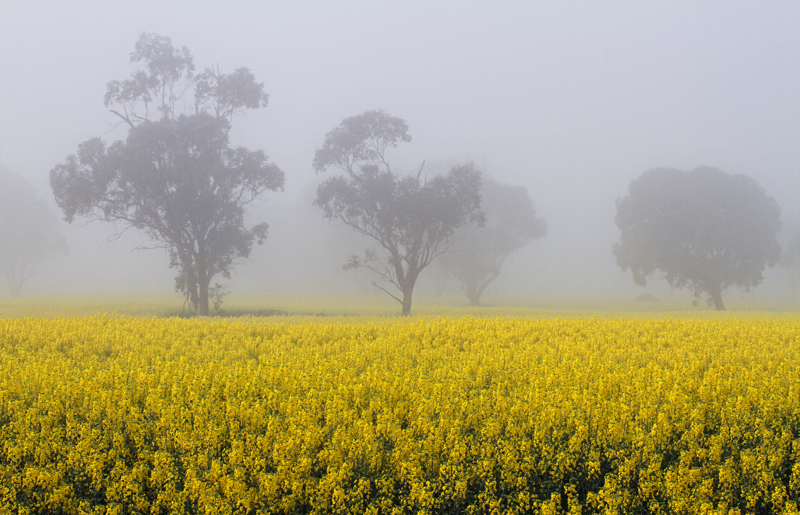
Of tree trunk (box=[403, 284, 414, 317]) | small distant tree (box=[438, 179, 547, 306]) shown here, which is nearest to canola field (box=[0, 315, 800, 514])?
tree trunk (box=[403, 284, 414, 317])

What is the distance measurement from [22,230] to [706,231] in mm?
63022

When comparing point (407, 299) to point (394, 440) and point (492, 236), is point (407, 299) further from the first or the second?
point (394, 440)

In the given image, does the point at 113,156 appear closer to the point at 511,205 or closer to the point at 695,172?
the point at 511,205

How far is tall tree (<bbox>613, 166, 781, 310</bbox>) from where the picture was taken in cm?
3975

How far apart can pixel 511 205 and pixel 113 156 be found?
113 ft

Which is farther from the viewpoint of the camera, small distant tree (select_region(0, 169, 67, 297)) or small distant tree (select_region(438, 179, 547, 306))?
small distant tree (select_region(0, 169, 67, 297))

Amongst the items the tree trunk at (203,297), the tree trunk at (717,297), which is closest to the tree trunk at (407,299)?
the tree trunk at (203,297)

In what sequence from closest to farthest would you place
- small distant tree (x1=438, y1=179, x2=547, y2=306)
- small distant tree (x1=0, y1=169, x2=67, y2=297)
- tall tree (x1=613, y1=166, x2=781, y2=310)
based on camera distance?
tall tree (x1=613, y1=166, x2=781, y2=310) → small distant tree (x1=438, y1=179, x2=547, y2=306) → small distant tree (x1=0, y1=169, x2=67, y2=297)

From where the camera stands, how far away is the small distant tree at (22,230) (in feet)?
169

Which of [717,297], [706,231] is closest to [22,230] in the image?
[706,231]

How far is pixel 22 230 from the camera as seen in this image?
5241 centimetres

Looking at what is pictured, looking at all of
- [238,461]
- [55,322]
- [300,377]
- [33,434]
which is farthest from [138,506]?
[55,322]

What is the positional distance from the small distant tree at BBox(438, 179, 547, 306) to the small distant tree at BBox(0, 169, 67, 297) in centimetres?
4156

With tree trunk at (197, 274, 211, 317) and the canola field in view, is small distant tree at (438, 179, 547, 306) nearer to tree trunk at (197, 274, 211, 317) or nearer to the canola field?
tree trunk at (197, 274, 211, 317)
